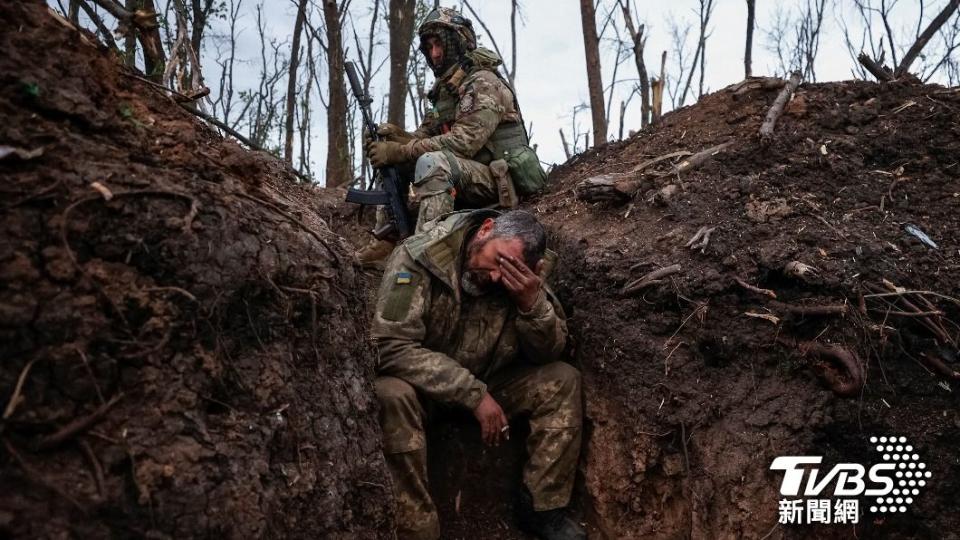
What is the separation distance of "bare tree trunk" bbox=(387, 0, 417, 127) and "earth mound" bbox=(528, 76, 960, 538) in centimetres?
594

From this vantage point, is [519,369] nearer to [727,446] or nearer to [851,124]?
[727,446]

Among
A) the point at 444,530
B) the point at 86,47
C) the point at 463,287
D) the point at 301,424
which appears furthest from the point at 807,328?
the point at 86,47

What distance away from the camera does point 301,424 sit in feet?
8.71

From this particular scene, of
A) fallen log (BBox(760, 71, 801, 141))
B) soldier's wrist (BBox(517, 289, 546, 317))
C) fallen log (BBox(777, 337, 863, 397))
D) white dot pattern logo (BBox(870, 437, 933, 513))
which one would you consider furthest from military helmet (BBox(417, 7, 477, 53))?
white dot pattern logo (BBox(870, 437, 933, 513))

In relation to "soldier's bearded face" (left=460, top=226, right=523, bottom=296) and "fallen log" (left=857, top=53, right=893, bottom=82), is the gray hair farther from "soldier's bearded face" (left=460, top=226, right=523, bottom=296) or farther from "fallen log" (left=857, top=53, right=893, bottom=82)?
"fallen log" (left=857, top=53, right=893, bottom=82)

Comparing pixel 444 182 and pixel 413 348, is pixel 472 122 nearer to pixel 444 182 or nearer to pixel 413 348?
pixel 444 182

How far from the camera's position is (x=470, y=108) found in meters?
5.76

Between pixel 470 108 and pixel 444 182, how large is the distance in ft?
2.43

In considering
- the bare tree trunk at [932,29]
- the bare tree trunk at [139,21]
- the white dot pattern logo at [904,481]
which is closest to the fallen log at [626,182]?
the white dot pattern logo at [904,481]

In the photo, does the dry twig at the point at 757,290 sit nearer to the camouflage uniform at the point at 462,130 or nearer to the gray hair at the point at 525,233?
the gray hair at the point at 525,233

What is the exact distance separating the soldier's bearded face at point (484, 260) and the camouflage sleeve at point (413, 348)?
263 millimetres

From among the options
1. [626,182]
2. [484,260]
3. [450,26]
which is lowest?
[484,260]

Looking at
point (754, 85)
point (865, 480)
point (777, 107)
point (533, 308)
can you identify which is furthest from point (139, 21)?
point (754, 85)

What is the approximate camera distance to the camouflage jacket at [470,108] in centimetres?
567
